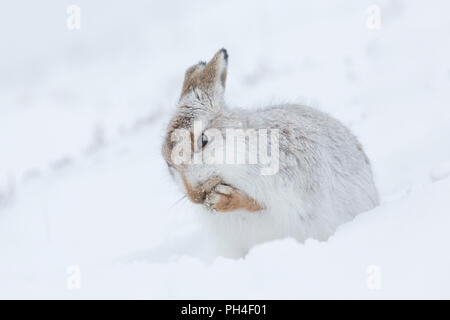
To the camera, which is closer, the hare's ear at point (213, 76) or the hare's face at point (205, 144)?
the hare's face at point (205, 144)

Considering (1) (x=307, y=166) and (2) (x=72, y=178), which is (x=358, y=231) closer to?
(1) (x=307, y=166)

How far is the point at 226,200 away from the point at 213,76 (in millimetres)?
905

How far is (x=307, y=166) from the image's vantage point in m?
4.29

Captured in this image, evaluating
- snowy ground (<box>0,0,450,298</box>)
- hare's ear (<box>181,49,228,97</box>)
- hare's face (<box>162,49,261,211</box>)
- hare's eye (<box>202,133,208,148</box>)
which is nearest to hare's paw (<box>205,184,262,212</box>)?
hare's face (<box>162,49,261,211</box>)

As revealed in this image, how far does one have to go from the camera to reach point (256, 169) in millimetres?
3951

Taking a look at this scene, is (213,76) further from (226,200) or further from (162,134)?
(226,200)

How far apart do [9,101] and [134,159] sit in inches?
473

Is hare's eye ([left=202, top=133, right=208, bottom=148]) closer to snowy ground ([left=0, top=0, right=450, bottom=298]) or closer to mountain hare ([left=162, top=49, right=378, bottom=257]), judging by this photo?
mountain hare ([left=162, top=49, right=378, bottom=257])

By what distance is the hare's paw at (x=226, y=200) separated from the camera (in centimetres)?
384

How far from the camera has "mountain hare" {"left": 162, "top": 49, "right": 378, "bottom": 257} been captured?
381 cm

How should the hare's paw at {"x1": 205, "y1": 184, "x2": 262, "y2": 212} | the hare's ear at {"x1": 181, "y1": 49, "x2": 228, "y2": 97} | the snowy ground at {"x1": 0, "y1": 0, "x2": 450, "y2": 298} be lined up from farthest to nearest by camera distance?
the hare's ear at {"x1": 181, "y1": 49, "x2": 228, "y2": 97}
the hare's paw at {"x1": 205, "y1": 184, "x2": 262, "y2": 212}
the snowy ground at {"x1": 0, "y1": 0, "x2": 450, "y2": 298}

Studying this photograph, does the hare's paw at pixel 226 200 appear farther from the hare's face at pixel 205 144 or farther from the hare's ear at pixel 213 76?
the hare's ear at pixel 213 76

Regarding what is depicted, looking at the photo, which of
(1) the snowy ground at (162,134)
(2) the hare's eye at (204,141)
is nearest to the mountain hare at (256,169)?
(2) the hare's eye at (204,141)

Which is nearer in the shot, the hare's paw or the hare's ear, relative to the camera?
the hare's paw
